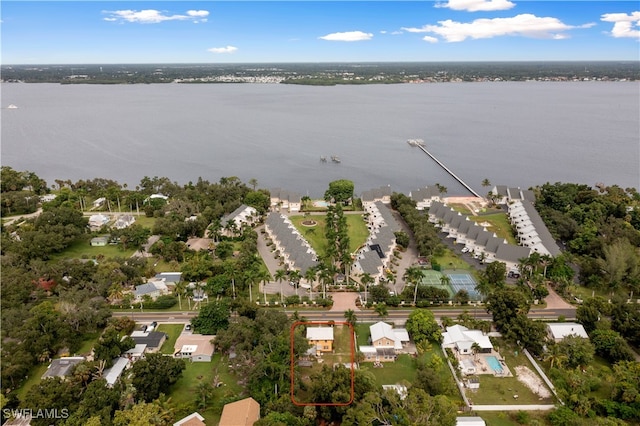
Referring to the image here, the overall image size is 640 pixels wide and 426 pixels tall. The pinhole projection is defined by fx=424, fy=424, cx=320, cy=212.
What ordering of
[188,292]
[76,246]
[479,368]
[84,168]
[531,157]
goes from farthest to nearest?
[531,157] → [84,168] → [76,246] → [188,292] → [479,368]

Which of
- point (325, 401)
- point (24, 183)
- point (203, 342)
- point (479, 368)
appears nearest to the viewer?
point (325, 401)

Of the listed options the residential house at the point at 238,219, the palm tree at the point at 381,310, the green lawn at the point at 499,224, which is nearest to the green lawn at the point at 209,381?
the palm tree at the point at 381,310

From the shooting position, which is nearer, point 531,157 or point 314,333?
point 314,333

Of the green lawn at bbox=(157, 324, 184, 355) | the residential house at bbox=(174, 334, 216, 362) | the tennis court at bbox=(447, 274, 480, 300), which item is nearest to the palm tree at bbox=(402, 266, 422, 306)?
the tennis court at bbox=(447, 274, 480, 300)

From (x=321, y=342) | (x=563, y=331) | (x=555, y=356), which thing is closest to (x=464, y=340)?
(x=555, y=356)

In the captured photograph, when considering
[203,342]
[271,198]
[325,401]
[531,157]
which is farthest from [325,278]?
[531,157]

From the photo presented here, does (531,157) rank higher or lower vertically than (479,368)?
higher

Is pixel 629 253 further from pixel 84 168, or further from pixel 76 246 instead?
pixel 84 168

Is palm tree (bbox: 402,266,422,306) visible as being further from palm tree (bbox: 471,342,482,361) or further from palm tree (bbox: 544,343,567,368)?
palm tree (bbox: 544,343,567,368)
